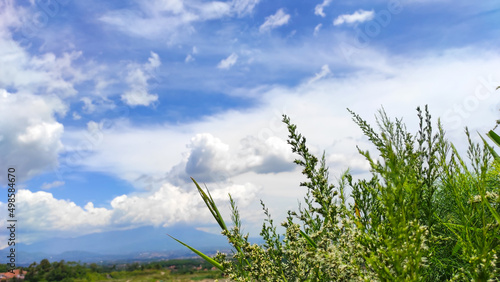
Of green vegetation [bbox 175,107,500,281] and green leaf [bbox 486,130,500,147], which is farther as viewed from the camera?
green leaf [bbox 486,130,500,147]

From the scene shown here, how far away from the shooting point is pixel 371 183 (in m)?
3.12

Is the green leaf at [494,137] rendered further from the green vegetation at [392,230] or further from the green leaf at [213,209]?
the green leaf at [213,209]

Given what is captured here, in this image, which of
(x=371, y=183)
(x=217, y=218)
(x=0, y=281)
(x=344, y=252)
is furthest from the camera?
(x=0, y=281)

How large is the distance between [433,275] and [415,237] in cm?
161

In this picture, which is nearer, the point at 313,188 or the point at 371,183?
the point at 313,188

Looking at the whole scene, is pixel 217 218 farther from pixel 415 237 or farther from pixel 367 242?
pixel 415 237

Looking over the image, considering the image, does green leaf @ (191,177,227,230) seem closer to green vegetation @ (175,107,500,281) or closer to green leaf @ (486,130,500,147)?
green vegetation @ (175,107,500,281)

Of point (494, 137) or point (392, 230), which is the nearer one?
point (392, 230)

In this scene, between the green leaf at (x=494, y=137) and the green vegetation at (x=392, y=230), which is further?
the green leaf at (x=494, y=137)

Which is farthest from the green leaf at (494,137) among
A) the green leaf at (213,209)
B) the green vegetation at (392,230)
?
the green leaf at (213,209)

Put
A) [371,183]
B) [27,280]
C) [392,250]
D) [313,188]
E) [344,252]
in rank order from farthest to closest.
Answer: [27,280]
[371,183]
[313,188]
[344,252]
[392,250]

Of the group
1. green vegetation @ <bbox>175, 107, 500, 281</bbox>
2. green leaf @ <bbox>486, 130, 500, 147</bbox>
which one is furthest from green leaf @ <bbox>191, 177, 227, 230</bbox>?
green leaf @ <bbox>486, 130, 500, 147</bbox>

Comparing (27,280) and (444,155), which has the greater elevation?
(444,155)

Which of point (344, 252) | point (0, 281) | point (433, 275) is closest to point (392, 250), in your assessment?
point (344, 252)
